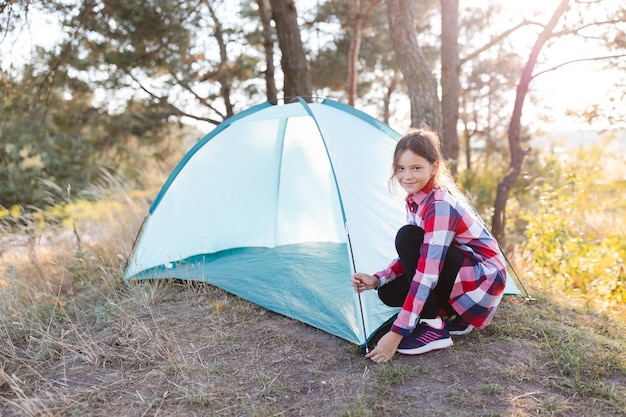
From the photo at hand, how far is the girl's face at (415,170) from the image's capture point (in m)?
1.97

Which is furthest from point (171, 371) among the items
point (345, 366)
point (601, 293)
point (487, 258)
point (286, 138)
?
point (601, 293)

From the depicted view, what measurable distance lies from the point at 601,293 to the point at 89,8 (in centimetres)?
524

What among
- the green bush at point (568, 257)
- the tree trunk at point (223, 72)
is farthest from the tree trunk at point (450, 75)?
the tree trunk at point (223, 72)

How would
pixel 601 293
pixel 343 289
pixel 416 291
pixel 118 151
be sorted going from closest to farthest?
pixel 416 291 → pixel 343 289 → pixel 601 293 → pixel 118 151

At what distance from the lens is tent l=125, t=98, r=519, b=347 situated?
2.38m

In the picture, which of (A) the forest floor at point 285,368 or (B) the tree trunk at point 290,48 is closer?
(A) the forest floor at point 285,368

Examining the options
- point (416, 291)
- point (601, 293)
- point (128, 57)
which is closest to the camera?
point (416, 291)

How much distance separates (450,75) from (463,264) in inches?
132

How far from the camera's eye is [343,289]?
2.62 meters

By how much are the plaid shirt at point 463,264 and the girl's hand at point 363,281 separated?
0.74ft

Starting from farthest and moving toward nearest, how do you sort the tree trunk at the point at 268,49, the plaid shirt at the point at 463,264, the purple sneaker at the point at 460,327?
the tree trunk at the point at 268,49, the purple sneaker at the point at 460,327, the plaid shirt at the point at 463,264

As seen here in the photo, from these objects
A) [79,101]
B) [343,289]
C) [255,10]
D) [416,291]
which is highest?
[255,10]

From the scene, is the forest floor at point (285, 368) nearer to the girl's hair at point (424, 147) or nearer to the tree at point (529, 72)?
the girl's hair at point (424, 147)

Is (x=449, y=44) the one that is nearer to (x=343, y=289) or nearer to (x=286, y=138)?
(x=286, y=138)
